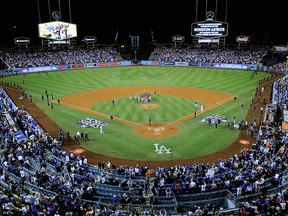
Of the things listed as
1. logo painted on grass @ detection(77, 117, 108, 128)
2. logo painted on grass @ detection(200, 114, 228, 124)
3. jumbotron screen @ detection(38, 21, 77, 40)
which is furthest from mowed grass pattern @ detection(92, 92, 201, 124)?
jumbotron screen @ detection(38, 21, 77, 40)

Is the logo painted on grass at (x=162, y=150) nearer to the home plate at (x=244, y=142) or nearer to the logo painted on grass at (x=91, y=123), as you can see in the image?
the home plate at (x=244, y=142)

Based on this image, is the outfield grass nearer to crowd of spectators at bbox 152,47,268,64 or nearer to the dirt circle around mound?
the dirt circle around mound

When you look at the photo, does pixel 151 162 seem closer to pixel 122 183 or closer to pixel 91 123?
pixel 122 183

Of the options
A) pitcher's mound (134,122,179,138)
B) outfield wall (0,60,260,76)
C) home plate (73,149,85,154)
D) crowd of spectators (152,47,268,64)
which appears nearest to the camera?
home plate (73,149,85,154)

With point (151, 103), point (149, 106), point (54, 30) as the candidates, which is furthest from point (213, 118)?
point (54, 30)

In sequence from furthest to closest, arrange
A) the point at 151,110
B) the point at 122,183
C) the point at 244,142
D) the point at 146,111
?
1. the point at 151,110
2. the point at 146,111
3. the point at 244,142
4. the point at 122,183

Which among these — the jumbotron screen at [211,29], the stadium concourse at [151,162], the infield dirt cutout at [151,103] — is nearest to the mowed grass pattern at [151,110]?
the infield dirt cutout at [151,103]
